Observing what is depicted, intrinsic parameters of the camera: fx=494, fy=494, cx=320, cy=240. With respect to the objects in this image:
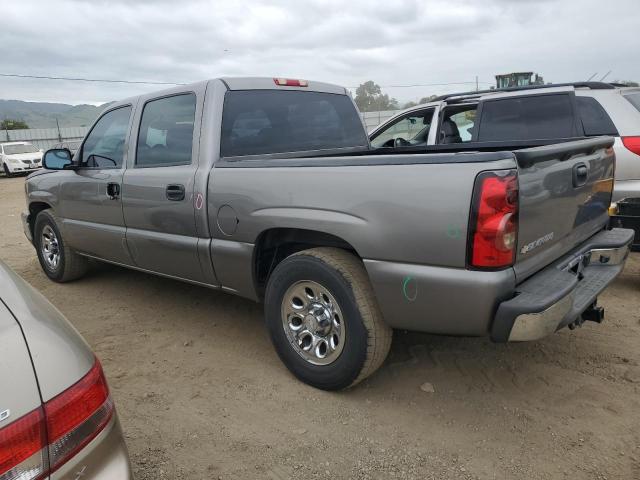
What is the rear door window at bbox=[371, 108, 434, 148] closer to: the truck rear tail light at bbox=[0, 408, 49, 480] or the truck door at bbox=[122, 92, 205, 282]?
the truck door at bbox=[122, 92, 205, 282]

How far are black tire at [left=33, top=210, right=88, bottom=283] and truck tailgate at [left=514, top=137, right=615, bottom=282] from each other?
14.5 ft

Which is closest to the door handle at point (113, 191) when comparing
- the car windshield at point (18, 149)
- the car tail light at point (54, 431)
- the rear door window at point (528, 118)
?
the car tail light at point (54, 431)

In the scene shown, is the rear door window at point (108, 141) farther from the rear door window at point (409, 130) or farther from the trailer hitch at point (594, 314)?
the trailer hitch at point (594, 314)

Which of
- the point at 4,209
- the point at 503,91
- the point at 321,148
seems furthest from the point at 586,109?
the point at 4,209

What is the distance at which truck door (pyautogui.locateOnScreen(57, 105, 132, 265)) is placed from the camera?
13.4 feet

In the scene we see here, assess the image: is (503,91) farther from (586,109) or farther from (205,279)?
(205,279)

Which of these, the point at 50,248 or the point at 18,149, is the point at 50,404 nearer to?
the point at 50,248

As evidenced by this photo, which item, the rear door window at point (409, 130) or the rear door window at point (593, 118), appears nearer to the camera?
the rear door window at point (593, 118)

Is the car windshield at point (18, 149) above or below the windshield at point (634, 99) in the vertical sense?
above

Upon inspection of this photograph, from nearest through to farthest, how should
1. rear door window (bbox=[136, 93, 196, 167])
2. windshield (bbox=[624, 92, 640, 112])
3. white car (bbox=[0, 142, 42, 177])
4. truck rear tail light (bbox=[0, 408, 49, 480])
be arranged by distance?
truck rear tail light (bbox=[0, 408, 49, 480]) → rear door window (bbox=[136, 93, 196, 167]) → windshield (bbox=[624, 92, 640, 112]) → white car (bbox=[0, 142, 42, 177])

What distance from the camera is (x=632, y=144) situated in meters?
4.61

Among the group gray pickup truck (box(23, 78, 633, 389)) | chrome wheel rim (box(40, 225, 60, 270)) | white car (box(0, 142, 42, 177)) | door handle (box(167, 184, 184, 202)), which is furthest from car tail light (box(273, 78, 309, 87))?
white car (box(0, 142, 42, 177))

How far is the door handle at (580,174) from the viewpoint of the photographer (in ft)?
8.75

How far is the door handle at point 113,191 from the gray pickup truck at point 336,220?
21mm
